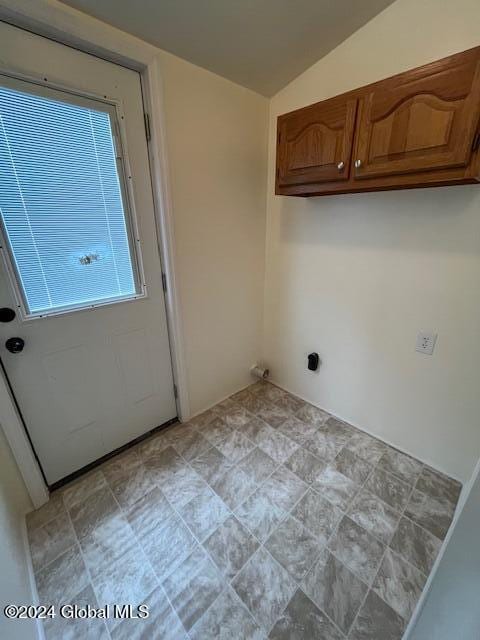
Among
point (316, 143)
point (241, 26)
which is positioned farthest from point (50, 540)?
point (241, 26)

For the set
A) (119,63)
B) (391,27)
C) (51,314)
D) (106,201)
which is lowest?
(51,314)

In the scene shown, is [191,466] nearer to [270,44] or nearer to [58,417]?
[58,417]

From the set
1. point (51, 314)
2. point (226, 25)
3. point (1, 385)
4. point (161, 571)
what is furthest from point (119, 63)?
point (161, 571)

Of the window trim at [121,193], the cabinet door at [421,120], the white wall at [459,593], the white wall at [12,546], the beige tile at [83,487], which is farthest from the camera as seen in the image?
the beige tile at [83,487]

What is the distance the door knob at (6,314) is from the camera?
1.14 meters

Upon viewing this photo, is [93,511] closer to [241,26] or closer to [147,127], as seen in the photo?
[147,127]

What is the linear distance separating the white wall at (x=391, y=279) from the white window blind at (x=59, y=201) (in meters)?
1.17

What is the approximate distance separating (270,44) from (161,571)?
8.45ft

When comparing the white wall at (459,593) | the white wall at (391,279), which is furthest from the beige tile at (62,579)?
the white wall at (391,279)

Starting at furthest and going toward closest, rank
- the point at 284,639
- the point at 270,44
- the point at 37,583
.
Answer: the point at 270,44, the point at 37,583, the point at 284,639

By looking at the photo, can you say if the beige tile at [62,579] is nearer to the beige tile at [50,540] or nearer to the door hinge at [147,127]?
the beige tile at [50,540]

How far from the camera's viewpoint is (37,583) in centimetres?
109

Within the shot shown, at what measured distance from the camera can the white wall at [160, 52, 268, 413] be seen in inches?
58.8

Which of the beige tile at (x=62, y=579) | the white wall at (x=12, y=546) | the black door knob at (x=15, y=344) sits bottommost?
the beige tile at (x=62, y=579)
